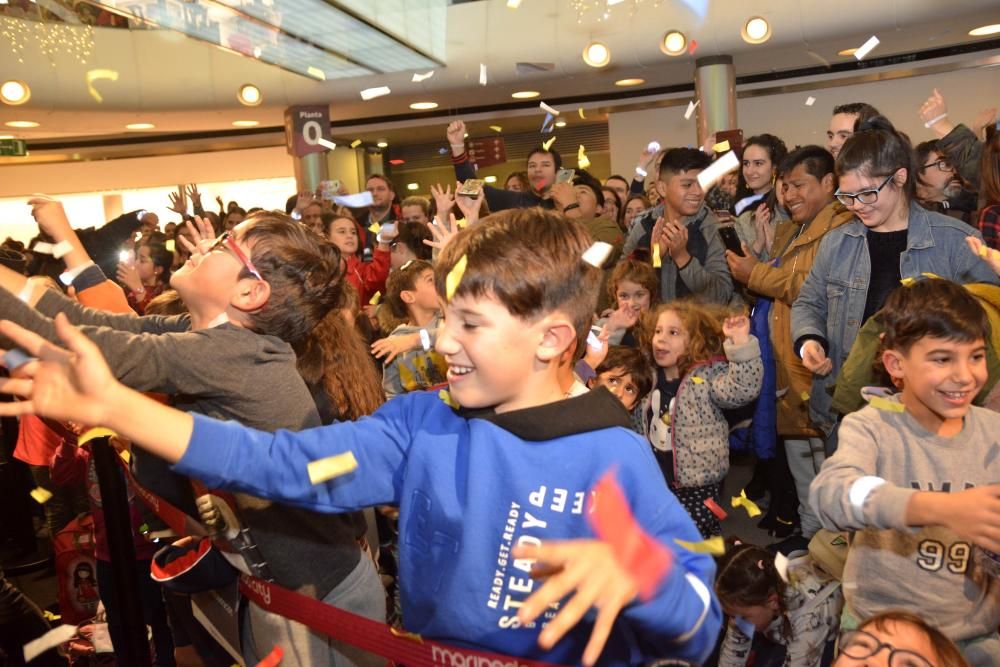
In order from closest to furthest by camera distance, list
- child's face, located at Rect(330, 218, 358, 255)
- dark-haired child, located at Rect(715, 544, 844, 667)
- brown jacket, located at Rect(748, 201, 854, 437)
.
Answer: dark-haired child, located at Rect(715, 544, 844, 667) → brown jacket, located at Rect(748, 201, 854, 437) → child's face, located at Rect(330, 218, 358, 255)

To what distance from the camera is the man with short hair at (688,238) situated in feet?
15.7

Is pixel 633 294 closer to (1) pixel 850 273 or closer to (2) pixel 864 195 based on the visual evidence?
(1) pixel 850 273

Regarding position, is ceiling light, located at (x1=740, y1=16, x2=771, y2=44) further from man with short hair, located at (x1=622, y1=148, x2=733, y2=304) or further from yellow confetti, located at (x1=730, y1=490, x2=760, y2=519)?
yellow confetti, located at (x1=730, y1=490, x2=760, y2=519)

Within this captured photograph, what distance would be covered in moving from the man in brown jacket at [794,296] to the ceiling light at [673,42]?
467 centimetres

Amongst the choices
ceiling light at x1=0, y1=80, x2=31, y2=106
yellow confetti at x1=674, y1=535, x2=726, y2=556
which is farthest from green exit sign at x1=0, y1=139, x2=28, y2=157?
yellow confetti at x1=674, y1=535, x2=726, y2=556

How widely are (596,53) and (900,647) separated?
837cm

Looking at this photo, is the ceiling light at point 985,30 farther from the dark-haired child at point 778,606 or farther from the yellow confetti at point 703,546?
the yellow confetti at point 703,546

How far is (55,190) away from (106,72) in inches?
230

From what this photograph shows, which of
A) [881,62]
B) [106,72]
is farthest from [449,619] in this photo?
[881,62]

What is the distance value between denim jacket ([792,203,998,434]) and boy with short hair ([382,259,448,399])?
A: 5.45 ft

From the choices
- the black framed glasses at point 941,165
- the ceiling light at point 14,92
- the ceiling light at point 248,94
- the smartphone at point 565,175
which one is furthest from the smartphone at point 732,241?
the ceiling light at point 14,92

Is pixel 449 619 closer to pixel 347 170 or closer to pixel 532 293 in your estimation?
pixel 532 293

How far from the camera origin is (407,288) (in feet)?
15.5

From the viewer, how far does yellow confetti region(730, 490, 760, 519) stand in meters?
4.61
